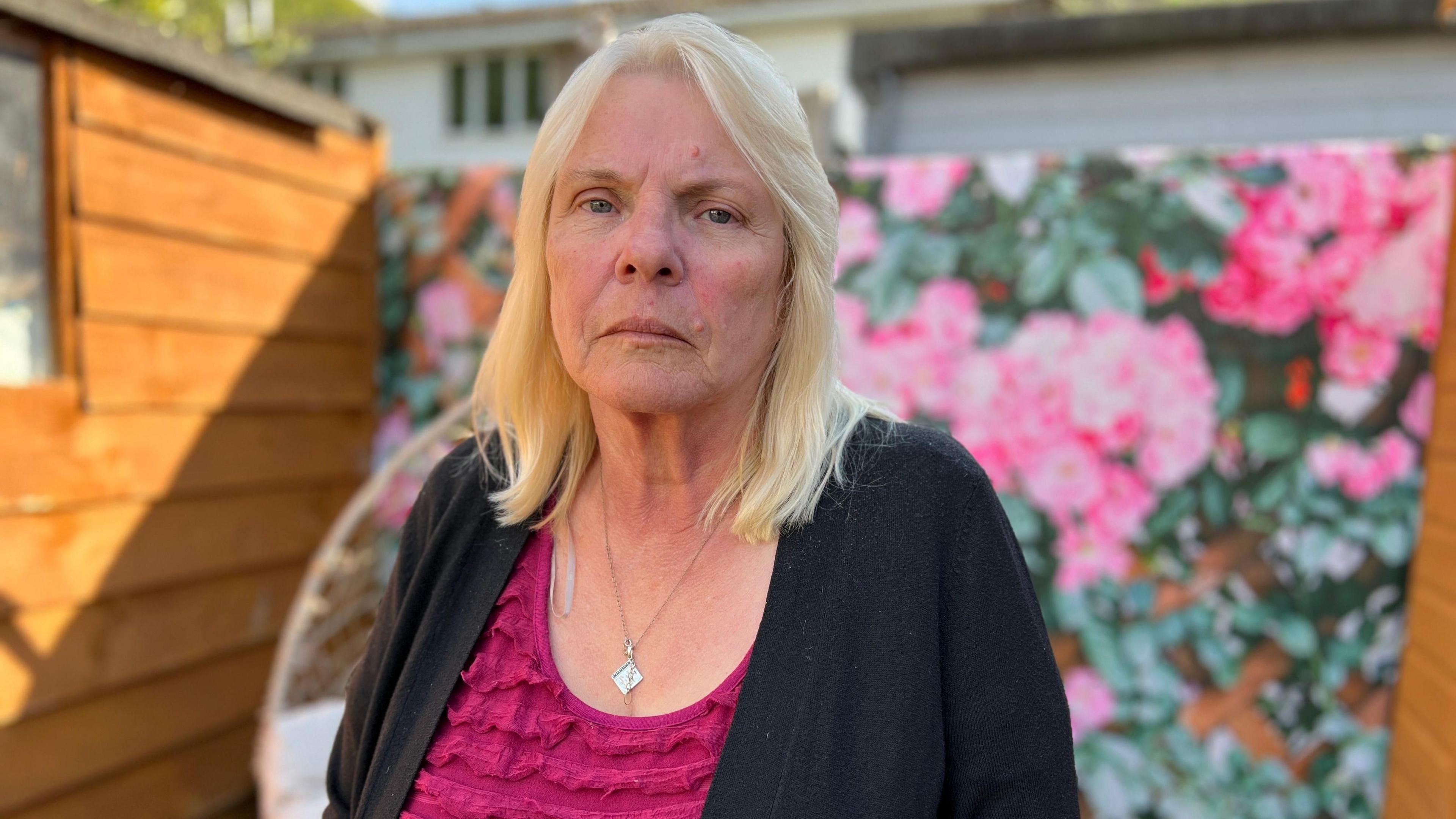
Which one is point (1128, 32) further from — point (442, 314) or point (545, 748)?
point (545, 748)

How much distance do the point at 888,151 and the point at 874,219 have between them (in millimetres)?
2198

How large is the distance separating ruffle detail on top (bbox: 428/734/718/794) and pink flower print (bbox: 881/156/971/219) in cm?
209

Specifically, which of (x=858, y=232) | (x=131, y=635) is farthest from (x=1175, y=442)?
(x=131, y=635)

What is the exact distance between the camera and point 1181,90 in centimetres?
465

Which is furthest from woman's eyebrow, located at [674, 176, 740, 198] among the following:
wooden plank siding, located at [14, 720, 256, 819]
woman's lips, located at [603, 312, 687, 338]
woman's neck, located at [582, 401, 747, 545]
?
wooden plank siding, located at [14, 720, 256, 819]

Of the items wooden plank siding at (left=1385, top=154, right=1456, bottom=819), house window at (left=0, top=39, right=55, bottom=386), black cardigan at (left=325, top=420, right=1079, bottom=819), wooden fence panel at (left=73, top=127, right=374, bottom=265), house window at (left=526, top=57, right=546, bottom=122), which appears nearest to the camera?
black cardigan at (left=325, top=420, right=1079, bottom=819)

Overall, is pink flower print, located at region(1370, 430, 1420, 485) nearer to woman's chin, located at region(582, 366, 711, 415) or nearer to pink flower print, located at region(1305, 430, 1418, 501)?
pink flower print, located at region(1305, 430, 1418, 501)

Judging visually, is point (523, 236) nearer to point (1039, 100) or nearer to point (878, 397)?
point (878, 397)

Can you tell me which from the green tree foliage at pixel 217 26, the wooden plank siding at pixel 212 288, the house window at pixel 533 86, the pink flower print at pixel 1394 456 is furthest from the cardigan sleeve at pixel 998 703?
the house window at pixel 533 86

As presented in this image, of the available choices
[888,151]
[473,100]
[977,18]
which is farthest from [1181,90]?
[473,100]

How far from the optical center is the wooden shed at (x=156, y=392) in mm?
2209

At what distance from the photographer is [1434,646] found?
83.7 inches

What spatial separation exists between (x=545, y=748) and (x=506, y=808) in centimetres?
8

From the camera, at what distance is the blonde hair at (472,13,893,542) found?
1173 millimetres
